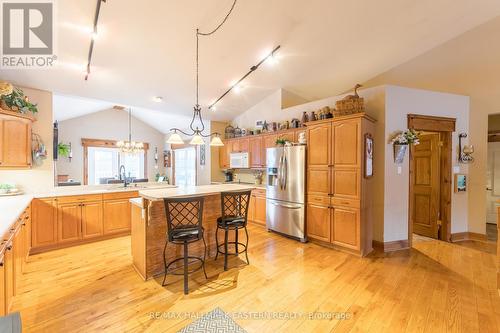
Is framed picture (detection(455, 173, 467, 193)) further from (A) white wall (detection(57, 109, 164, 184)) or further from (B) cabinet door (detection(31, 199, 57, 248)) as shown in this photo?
(A) white wall (detection(57, 109, 164, 184))

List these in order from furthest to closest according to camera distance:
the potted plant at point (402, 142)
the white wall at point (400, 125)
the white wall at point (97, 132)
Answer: the white wall at point (97, 132)
the white wall at point (400, 125)
the potted plant at point (402, 142)

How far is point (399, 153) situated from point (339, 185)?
44.3 inches

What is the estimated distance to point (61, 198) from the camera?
140 inches

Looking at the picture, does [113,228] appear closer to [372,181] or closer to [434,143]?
[372,181]

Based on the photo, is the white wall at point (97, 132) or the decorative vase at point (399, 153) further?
A: the white wall at point (97, 132)

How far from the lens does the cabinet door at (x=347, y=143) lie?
333 centimetres

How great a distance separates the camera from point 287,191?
13.6 ft

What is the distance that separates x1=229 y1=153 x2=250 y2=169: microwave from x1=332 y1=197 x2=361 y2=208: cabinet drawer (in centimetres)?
256

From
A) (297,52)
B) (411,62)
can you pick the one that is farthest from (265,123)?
(411,62)

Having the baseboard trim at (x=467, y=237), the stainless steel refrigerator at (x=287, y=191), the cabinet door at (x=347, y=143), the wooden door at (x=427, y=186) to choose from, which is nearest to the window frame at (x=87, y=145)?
the stainless steel refrigerator at (x=287, y=191)

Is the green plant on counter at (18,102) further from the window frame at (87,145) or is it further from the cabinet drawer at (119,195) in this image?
the window frame at (87,145)

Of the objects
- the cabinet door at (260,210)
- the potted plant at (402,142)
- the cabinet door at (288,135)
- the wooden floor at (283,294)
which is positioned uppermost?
the cabinet door at (288,135)

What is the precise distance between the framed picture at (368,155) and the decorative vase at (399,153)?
44 cm

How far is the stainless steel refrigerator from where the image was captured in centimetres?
398
